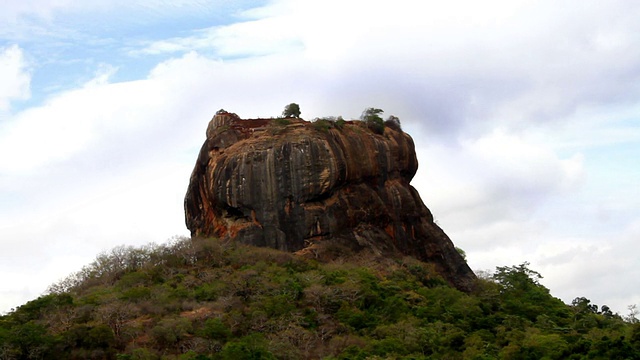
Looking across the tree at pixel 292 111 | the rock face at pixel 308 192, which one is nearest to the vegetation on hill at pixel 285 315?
the rock face at pixel 308 192

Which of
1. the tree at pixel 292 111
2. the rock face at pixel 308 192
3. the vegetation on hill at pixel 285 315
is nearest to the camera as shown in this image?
the vegetation on hill at pixel 285 315

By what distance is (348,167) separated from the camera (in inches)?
2259

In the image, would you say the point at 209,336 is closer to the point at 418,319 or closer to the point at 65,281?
the point at 418,319

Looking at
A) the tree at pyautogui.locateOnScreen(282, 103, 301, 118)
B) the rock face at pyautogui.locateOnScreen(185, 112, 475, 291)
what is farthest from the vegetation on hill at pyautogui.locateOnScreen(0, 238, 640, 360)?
the tree at pyautogui.locateOnScreen(282, 103, 301, 118)

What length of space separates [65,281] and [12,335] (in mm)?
15604

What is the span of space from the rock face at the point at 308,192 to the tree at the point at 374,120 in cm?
69

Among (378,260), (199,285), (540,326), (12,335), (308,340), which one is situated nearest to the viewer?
(12,335)

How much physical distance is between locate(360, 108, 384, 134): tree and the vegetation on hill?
10.0 metres

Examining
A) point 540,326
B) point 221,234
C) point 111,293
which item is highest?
point 221,234

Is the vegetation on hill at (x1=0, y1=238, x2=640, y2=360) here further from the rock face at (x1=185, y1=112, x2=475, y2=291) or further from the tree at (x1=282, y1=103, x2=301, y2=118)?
the tree at (x1=282, y1=103, x2=301, y2=118)

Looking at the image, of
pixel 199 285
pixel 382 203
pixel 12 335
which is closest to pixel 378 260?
pixel 382 203

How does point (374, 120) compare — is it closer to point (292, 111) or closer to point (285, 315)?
point (292, 111)

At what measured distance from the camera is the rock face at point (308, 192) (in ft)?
183

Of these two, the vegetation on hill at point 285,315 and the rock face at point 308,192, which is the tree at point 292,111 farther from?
the vegetation on hill at point 285,315
